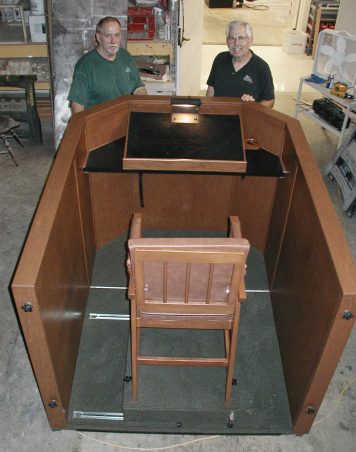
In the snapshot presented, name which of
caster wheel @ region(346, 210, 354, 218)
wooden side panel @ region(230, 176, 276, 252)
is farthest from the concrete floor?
caster wheel @ region(346, 210, 354, 218)

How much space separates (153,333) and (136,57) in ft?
11.5

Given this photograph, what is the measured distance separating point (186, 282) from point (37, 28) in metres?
3.85

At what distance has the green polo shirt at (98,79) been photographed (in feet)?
10.4

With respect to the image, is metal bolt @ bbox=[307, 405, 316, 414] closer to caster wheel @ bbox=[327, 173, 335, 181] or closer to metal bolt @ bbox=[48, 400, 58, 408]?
metal bolt @ bbox=[48, 400, 58, 408]

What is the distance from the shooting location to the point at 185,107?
9.68 feet

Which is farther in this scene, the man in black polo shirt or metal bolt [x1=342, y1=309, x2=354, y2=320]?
the man in black polo shirt

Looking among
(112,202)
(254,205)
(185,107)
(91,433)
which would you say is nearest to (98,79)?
(185,107)

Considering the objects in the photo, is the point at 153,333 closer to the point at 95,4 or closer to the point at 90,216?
the point at 90,216

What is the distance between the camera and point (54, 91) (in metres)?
4.61

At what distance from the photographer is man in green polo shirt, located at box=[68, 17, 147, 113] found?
3111 mm

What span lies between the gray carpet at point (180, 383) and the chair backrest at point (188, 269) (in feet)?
2.11

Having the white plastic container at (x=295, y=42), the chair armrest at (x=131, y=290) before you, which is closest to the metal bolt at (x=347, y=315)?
the chair armrest at (x=131, y=290)

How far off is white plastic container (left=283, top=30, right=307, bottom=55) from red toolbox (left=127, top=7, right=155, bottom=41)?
13.0ft

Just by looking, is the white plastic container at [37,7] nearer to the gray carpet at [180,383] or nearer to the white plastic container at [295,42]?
the gray carpet at [180,383]
